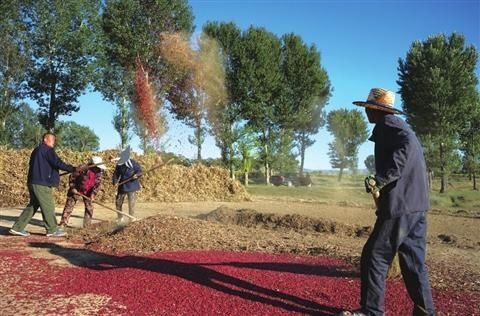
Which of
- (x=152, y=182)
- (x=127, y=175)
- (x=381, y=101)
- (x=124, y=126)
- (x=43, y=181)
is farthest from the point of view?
(x=124, y=126)

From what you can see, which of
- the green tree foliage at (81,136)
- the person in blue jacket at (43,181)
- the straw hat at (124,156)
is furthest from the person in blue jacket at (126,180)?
the green tree foliage at (81,136)

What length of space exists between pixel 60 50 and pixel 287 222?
21.7 m

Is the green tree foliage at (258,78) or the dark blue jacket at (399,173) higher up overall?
the green tree foliage at (258,78)

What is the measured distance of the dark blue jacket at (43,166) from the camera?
9719mm

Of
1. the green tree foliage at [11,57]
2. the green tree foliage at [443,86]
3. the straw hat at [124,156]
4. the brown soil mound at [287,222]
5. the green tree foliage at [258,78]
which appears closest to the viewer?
the straw hat at [124,156]

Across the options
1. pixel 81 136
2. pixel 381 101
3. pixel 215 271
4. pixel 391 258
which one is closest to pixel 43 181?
pixel 215 271

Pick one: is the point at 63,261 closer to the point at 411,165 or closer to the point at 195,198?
the point at 411,165

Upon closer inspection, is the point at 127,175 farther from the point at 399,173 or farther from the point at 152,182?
the point at 152,182

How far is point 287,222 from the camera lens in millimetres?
12422

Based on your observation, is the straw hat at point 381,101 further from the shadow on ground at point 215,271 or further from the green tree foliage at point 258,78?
the green tree foliage at point 258,78

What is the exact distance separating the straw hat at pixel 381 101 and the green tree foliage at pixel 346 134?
63186mm

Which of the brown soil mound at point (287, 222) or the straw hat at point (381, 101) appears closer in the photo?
the straw hat at point (381, 101)

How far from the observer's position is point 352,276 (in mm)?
6180

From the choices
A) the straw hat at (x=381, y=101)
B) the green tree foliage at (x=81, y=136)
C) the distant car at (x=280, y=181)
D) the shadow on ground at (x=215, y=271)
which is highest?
the green tree foliage at (x=81, y=136)
